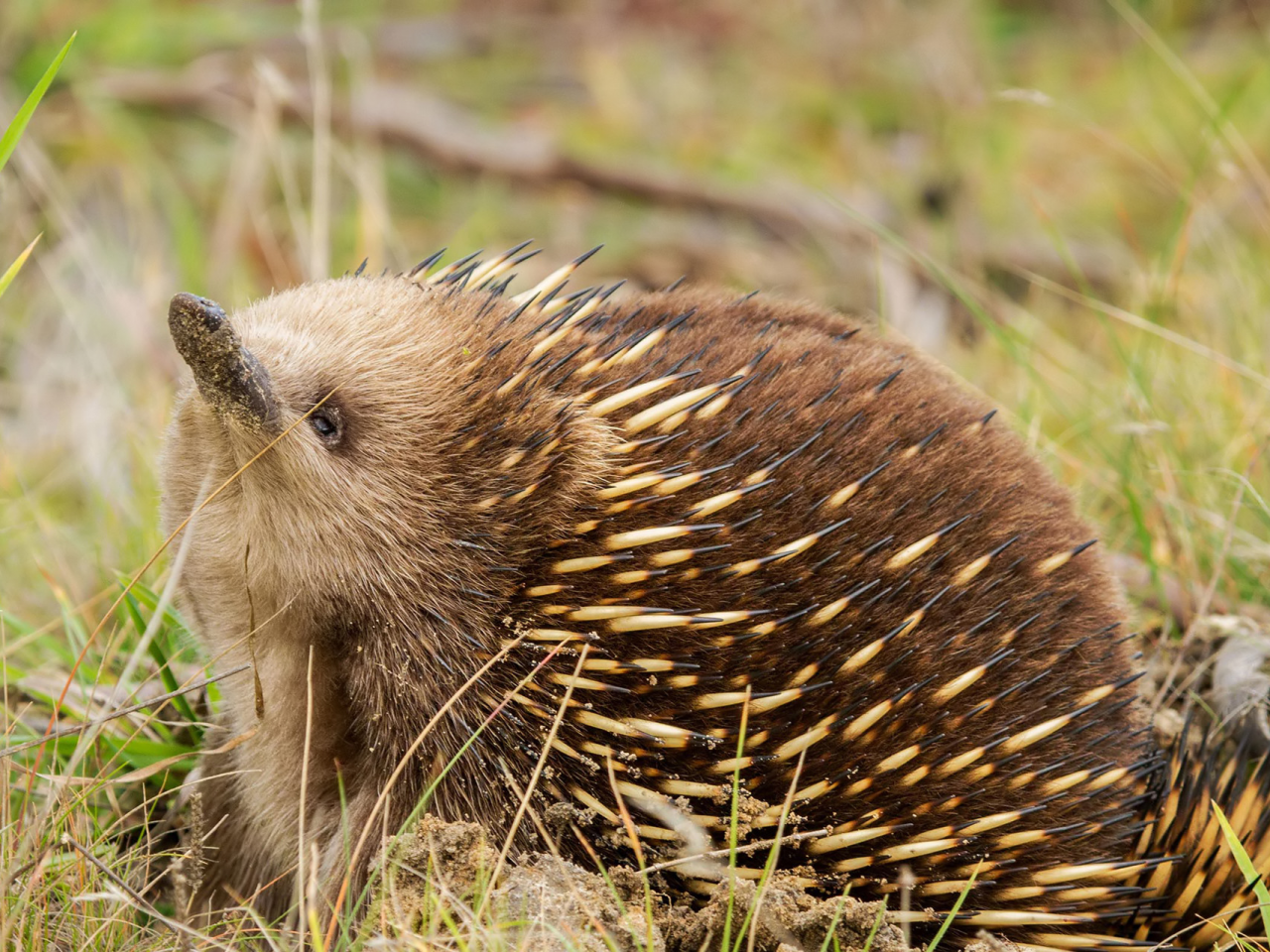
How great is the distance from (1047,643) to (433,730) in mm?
961

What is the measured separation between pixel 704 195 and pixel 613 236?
1.46 ft

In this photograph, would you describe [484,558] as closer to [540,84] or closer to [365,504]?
[365,504]

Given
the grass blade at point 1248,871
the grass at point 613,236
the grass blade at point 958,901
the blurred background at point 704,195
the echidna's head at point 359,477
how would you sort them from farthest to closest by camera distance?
1. the blurred background at point 704,195
2. the grass at point 613,236
3. the echidna's head at point 359,477
4. the grass blade at point 1248,871
5. the grass blade at point 958,901

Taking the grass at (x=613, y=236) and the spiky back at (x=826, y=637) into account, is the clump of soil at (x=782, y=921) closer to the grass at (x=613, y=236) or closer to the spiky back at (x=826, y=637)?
the spiky back at (x=826, y=637)

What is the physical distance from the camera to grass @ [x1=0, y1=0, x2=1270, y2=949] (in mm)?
2602

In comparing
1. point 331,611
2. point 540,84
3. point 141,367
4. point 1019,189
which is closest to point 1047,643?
point 331,611

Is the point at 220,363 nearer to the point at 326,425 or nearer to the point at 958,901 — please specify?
the point at 326,425

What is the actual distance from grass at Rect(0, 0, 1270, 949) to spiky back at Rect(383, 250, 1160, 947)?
1.39 ft

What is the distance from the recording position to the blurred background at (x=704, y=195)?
132 inches

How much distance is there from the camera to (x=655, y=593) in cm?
212

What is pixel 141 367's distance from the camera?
4.42 metres

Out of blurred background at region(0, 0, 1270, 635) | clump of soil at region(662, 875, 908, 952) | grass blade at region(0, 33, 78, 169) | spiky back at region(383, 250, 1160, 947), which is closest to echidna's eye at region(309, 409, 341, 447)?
spiky back at region(383, 250, 1160, 947)

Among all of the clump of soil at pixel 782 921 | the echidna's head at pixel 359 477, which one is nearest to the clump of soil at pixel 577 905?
the clump of soil at pixel 782 921

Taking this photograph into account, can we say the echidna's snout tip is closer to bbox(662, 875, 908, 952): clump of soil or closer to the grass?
the grass
